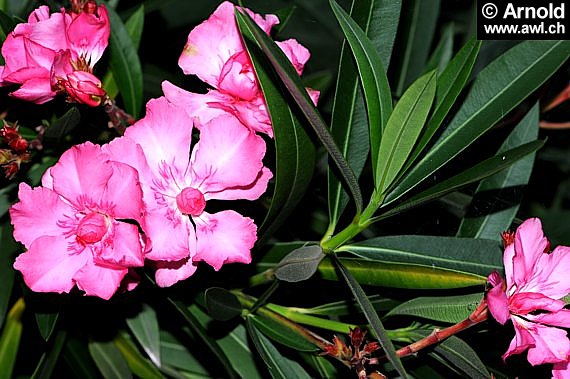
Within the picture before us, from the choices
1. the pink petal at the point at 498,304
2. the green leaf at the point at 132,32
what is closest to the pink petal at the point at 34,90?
the green leaf at the point at 132,32

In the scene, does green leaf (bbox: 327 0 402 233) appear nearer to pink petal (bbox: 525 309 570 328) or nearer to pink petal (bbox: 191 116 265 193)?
pink petal (bbox: 191 116 265 193)

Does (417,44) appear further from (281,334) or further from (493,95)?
(281,334)

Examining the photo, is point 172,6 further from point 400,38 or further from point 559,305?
point 559,305

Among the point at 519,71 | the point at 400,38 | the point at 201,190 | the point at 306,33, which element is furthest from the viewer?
the point at 306,33

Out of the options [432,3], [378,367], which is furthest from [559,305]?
[432,3]

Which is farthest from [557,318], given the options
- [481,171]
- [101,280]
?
[101,280]

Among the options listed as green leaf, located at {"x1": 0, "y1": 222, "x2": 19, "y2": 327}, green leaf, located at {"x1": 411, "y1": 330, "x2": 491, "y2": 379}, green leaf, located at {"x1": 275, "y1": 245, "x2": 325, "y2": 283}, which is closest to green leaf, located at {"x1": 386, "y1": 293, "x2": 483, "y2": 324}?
green leaf, located at {"x1": 411, "y1": 330, "x2": 491, "y2": 379}
